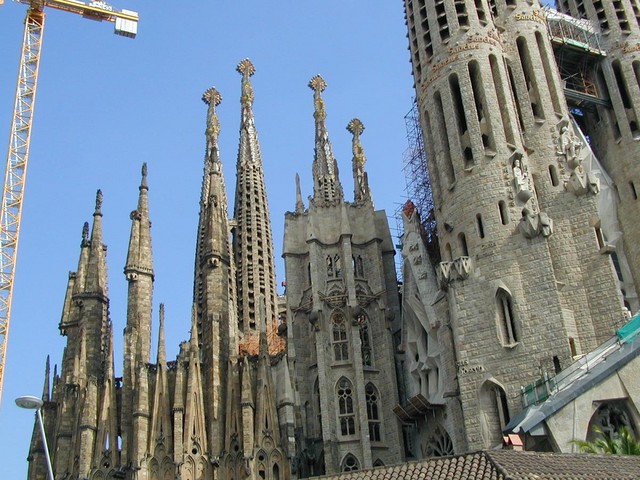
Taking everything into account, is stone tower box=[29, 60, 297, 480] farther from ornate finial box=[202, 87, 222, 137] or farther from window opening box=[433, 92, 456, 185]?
ornate finial box=[202, 87, 222, 137]

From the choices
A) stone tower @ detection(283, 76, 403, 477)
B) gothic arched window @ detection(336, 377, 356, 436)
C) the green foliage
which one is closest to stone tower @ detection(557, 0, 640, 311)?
stone tower @ detection(283, 76, 403, 477)

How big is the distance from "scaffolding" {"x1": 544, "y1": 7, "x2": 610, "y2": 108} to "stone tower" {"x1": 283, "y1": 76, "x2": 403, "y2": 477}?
39.9ft

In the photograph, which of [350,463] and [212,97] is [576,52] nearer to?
[350,463]

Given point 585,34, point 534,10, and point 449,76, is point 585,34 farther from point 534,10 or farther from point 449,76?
point 449,76

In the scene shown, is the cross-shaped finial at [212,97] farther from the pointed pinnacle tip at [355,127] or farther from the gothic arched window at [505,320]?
the gothic arched window at [505,320]

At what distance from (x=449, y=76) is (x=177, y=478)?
865 inches

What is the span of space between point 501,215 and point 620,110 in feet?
38.2

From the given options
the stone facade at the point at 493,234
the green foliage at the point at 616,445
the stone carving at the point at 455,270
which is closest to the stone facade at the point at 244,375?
the stone facade at the point at 493,234

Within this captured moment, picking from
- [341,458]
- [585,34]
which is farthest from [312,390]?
[585,34]

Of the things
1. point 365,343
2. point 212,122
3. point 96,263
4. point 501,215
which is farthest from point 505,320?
point 212,122

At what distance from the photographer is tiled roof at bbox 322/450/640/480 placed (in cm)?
2572

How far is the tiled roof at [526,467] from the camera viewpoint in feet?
84.4

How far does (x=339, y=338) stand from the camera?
45.2 metres

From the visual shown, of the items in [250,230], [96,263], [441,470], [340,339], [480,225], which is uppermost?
[250,230]
